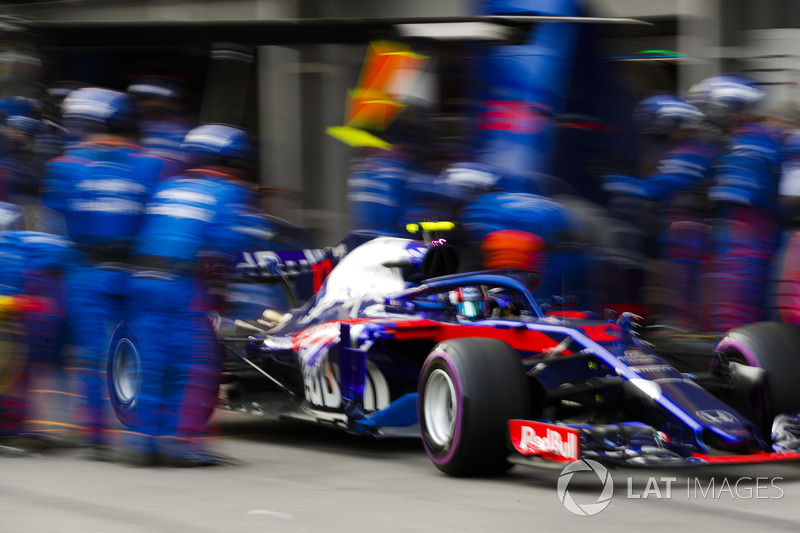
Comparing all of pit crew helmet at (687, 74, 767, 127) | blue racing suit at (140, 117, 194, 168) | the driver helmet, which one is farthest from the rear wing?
pit crew helmet at (687, 74, 767, 127)

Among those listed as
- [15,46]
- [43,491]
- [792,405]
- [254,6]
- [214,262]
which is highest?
[254,6]

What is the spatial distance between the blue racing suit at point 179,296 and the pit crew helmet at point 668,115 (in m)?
3.51

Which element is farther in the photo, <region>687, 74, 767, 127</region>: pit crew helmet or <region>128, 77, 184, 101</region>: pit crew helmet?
<region>687, 74, 767, 127</region>: pit crew helmet

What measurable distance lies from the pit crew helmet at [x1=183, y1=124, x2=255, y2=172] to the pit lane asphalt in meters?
1.65

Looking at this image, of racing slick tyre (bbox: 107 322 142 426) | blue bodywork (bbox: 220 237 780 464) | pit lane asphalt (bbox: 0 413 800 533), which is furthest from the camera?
racing slick tyre (bbox: 107 322 142 426)

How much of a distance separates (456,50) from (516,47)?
8.01 feet

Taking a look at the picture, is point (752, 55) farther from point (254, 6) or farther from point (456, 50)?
point (254, 6)

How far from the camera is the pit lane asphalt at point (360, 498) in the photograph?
17.2 feet

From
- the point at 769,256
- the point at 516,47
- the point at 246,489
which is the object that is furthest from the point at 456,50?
the point at 246,489

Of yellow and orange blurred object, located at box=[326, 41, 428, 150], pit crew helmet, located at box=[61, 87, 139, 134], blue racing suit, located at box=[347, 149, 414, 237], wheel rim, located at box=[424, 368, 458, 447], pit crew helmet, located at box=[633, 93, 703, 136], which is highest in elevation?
yellow and orange blurred object, located at box=[326, 41, 428, 150]

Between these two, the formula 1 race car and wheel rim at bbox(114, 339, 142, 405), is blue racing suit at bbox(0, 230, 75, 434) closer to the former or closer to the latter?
wheel rim at bbox(114, 339, 142, 405)

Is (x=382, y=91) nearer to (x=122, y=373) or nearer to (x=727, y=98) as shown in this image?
(x=727, y=98)

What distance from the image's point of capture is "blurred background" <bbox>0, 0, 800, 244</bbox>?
1090cm

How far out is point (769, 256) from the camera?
8352 millimetres
